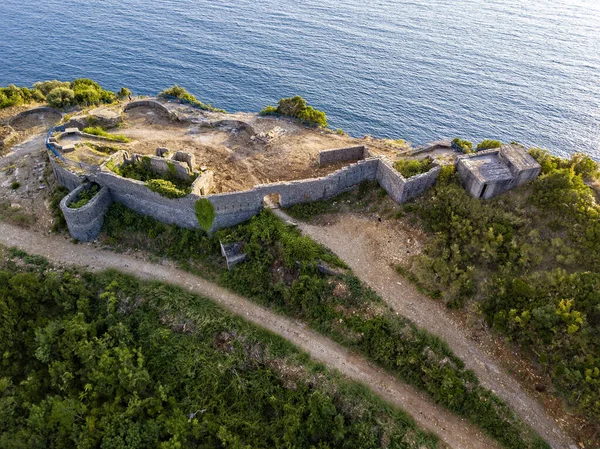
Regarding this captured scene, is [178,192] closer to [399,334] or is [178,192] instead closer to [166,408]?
[166,408]

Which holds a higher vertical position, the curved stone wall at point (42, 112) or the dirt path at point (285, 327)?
the curved stone wall at point (42, 112)

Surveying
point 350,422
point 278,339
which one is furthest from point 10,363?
point 350,422

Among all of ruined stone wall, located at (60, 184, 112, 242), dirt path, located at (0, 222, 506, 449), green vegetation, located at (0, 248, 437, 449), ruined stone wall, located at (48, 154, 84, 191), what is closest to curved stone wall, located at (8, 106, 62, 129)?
ruined stone wall, located at (48, 154, 84, 191)

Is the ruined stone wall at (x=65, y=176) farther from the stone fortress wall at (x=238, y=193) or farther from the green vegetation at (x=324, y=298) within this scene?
the green vegetation at (x=324, y=298)

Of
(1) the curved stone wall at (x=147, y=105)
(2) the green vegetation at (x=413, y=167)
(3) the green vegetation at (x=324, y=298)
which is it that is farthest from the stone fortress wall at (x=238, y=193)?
(1) the curved stone wall at (x=147, y=105)

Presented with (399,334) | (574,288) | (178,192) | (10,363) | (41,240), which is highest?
(574,288)

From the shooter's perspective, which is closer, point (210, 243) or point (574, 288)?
point (574, 288)
